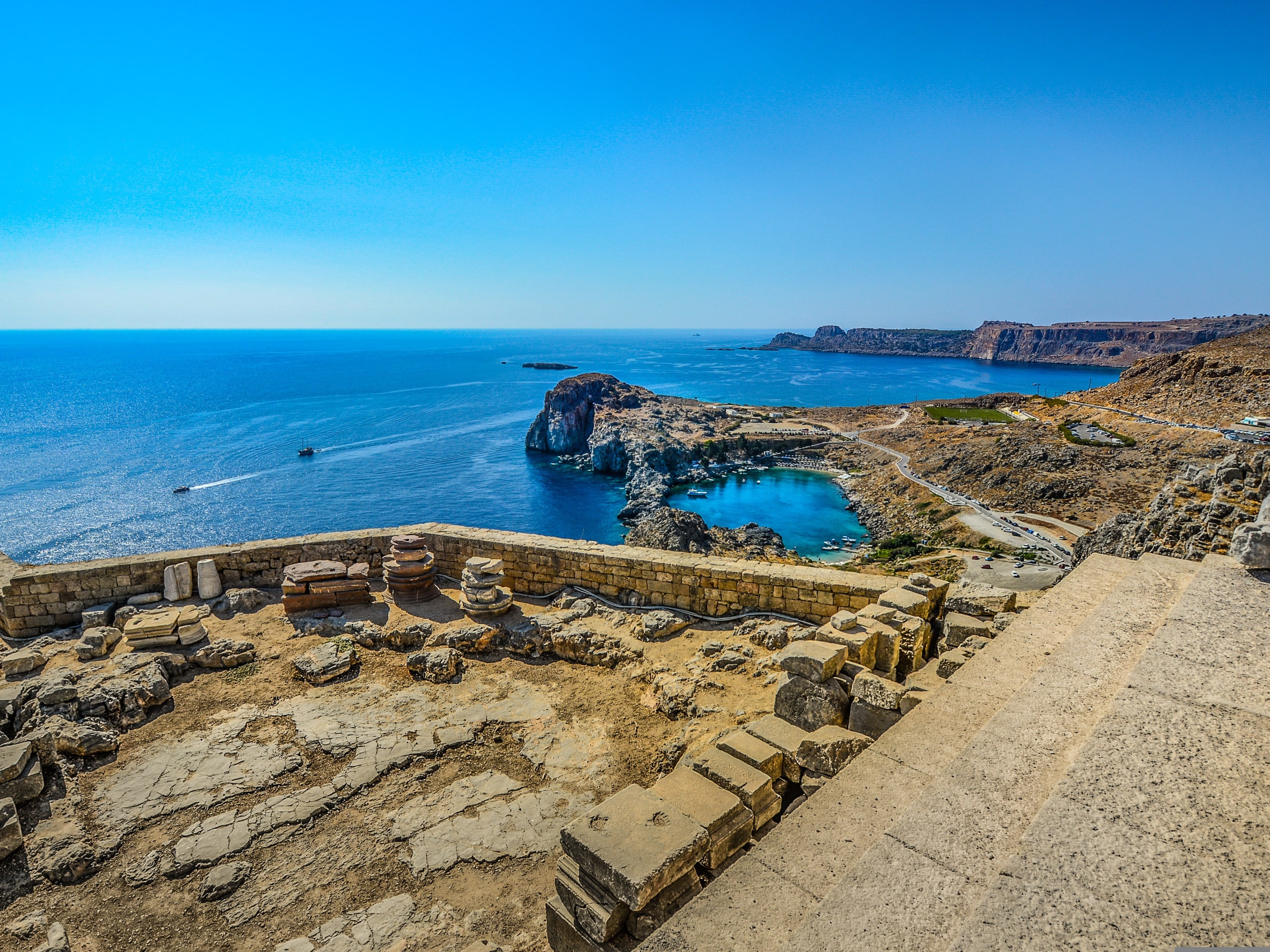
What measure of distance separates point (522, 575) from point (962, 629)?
682 cm

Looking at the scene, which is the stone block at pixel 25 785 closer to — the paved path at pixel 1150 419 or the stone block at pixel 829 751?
the stone block at pixel 829 751

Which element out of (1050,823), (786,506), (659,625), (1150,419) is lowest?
(786,506)

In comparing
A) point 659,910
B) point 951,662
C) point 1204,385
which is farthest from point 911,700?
point 1204,385

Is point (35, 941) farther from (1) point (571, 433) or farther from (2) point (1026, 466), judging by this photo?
(1) point (571, 433)

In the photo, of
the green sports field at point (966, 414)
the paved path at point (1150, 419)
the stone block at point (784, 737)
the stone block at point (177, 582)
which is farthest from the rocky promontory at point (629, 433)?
the stone block at point (784, 737)

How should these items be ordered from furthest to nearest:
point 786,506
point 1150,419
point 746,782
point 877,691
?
1. point 1150,419
2. point 786,506
3. point 877,691
4. point 746,782

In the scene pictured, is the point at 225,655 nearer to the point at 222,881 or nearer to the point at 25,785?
the point at 25,785

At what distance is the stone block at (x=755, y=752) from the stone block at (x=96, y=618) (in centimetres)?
978

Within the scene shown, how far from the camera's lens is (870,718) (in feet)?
17.3

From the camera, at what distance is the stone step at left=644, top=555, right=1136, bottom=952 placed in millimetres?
3064

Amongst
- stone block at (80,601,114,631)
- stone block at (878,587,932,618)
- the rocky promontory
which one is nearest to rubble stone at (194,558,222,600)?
stone block at (80,601,114,631)

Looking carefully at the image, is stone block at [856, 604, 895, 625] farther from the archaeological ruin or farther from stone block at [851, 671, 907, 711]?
stone block at [851, 671, 907, 711]

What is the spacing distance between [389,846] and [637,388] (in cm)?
7743

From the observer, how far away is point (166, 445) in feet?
224
